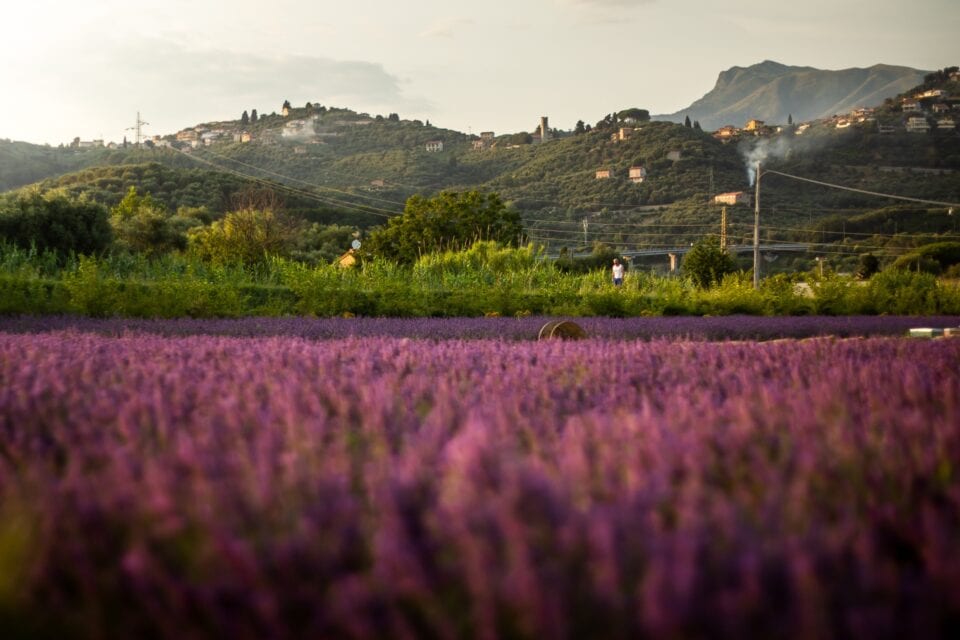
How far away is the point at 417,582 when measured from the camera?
1000 mm

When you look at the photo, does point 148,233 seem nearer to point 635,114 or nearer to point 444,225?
point 444,225

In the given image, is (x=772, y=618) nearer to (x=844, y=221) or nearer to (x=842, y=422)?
(x=842, y=422)

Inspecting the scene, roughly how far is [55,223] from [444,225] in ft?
66.9

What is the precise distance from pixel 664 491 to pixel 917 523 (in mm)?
364

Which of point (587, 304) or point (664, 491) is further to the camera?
point (587, 304)

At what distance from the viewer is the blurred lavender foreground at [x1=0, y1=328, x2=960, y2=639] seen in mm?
965

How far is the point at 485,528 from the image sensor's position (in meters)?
1.10

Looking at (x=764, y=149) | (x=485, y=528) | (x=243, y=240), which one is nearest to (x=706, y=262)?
(x=243, y=240)

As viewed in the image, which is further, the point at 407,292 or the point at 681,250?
the point at 681,250

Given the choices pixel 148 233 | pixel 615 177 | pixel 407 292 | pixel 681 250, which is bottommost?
pixel 407 292

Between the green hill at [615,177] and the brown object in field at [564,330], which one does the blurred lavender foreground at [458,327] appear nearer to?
the brown object in field at [564,330]

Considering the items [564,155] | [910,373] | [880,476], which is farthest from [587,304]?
[564,155]

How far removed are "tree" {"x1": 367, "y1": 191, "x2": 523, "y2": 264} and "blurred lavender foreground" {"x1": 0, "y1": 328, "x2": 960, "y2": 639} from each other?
46.5 metres

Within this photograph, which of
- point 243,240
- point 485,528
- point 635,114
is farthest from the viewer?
point 635,114
